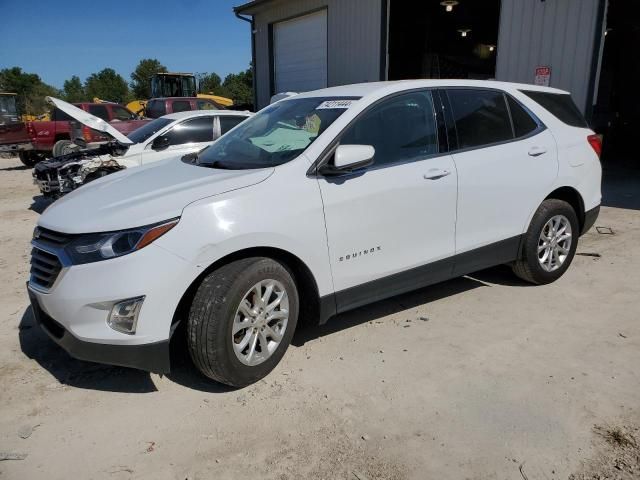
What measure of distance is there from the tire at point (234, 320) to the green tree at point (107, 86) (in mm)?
90130

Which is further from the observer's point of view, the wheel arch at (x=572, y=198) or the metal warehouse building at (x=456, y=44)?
the metal warehouse building at (x=456, y=44)

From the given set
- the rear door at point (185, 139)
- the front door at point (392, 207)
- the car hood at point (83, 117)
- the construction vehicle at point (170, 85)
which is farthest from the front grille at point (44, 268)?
the construction vehicle at point (170, 85)

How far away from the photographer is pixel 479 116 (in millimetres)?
3918

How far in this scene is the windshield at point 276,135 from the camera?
3.27 m

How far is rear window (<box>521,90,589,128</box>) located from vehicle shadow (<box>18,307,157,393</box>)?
12.6ft

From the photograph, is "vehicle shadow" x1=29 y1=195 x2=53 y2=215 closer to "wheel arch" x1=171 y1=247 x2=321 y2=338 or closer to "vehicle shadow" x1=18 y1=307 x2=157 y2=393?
"vehicle shadow" x1=18 y1=307 x2=157 y2=393

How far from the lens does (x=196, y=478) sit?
2.31 m

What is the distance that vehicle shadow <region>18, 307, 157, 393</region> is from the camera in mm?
3066

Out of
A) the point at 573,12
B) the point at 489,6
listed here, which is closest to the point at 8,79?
the point at 489,6

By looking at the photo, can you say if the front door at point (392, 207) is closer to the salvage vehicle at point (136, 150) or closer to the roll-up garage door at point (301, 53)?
the salvage vehicle at point (136, 150)

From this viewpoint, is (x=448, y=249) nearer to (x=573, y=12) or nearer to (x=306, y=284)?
(x=306, y=284)

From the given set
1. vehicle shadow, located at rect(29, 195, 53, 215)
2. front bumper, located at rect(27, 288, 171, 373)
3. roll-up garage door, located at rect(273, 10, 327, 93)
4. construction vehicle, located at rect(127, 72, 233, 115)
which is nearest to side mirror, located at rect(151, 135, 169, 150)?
vehicle shadow, located at rect(29, 195, 53, 215)

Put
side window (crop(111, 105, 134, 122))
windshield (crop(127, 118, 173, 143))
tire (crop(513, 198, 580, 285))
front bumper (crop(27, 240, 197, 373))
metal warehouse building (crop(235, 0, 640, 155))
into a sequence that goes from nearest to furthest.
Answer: front bumper (crop(27, 240, 197, 373)) → tire (crop(513, 198, 580, 285)) → windshield (crop(127, 118, 173, 143)) → metal warehouse building (crop(235, 0, 640, 155)) → side window (crop(111, 105, 134, 122))

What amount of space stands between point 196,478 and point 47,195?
6.83 m
